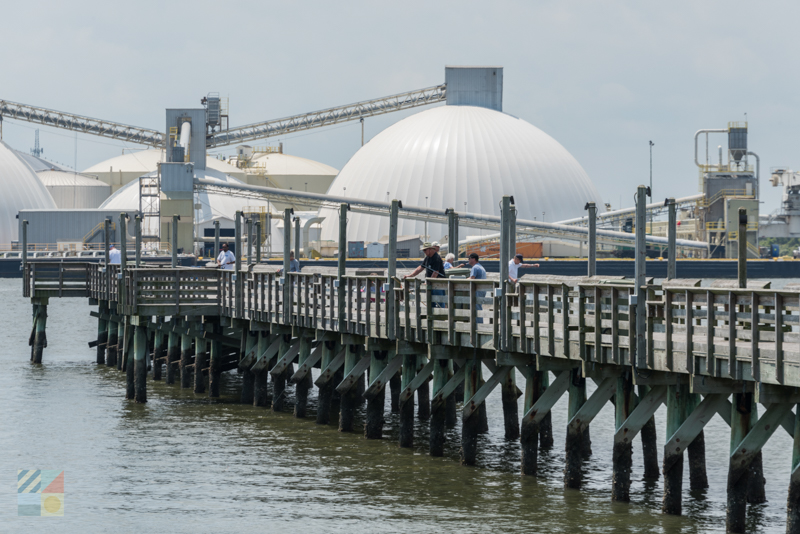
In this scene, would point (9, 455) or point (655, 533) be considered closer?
point (655, 533)

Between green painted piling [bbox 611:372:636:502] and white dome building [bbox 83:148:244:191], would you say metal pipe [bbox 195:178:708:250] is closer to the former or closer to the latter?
white dome building [bbox 83:148:244:191]

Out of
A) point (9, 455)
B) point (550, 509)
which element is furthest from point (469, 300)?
point (9, 455)

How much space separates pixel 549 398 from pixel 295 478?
5204mm

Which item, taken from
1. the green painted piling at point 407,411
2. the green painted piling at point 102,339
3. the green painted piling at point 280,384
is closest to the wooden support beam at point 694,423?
the green painted piling at point 407,411

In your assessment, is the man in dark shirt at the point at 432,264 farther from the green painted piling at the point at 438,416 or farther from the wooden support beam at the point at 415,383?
the wooden support beam at the point at 415,383

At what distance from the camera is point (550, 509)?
1955cm

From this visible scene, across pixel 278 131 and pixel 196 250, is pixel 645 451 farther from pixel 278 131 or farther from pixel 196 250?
pixel 278 131

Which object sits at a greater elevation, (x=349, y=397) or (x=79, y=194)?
(x=79, y=194)

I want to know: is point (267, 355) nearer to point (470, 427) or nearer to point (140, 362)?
point (140, 362)

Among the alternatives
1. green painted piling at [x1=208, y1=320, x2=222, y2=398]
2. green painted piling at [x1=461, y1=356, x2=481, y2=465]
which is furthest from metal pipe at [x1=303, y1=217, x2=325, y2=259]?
green painted piling at [x1=461, y1=356, x2=481, y2=465]

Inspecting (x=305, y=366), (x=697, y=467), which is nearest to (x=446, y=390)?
(x=697, y=467)

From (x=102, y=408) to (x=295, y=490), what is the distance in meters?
Result: 12.1

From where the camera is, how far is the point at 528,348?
20.4m

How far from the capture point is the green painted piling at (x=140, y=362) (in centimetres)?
3148
